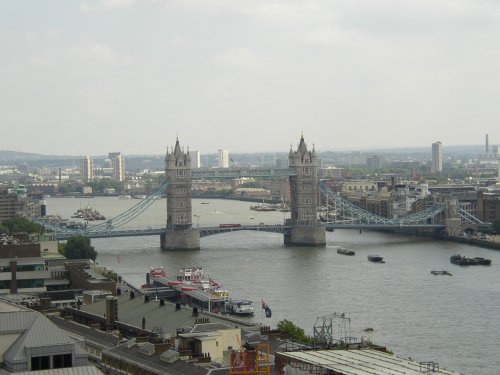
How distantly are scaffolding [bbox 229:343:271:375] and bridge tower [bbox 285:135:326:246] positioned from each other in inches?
1609

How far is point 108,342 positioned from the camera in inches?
820

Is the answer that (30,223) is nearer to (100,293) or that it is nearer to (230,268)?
(230,268)

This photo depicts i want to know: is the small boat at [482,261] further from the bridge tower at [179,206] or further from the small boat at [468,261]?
the bridge tower at [179,206]

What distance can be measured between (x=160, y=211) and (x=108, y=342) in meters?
75.7

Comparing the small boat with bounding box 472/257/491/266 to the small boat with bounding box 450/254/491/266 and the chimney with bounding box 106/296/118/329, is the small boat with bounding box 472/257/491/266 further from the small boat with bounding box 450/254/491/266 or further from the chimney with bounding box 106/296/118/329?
the chimney with bounding box 106/296/118/329

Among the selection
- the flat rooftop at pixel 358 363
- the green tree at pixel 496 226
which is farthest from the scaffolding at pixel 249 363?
the green tree at pixel 496 226

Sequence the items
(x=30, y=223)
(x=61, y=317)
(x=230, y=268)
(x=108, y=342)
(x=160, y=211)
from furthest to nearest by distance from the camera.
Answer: (x=160, y=211) < (x=30, y=223) < (x=230, y=268) < (x=61, y=317) < (x=108, y=342)

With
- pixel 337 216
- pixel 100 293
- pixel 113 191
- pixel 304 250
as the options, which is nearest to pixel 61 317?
pixel 100 293

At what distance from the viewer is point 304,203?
196 feet

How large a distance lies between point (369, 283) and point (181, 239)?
16950 mm

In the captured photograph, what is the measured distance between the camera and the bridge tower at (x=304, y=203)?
57.5 meters

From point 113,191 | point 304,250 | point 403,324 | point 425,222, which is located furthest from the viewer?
point 113,191

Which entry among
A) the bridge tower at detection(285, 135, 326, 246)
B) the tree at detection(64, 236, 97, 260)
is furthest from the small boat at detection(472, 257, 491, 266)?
the tree at detection(64, 236, 97, 260)

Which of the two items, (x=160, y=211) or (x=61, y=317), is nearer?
(x=61, y=317)
